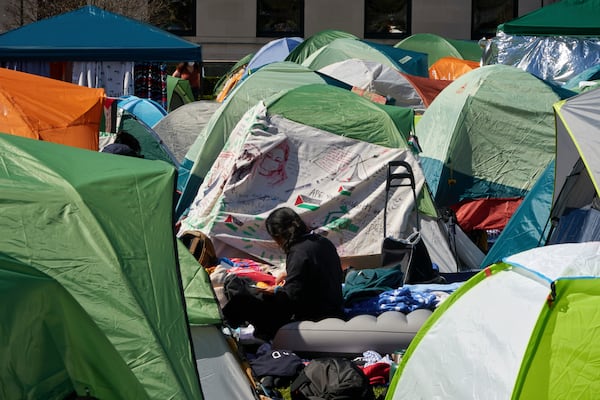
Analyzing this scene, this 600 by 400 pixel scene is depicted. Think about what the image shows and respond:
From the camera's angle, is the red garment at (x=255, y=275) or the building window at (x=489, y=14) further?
the building window at (x=489, y=14)

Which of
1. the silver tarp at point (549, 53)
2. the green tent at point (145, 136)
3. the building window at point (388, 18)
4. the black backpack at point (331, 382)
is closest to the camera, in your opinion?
the black backpack at point (331, 382)

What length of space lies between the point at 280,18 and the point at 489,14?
19.3ft

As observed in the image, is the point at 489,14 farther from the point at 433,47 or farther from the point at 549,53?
the point at 549,53

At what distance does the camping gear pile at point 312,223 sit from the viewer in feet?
13.6

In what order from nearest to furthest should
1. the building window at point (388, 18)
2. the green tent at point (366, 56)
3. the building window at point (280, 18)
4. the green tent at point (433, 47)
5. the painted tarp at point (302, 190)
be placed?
the painted tarp at point (302, 190) < the green tent at point (366, 56) < the green tent at point (433, 47) < the building window at point (280, 18) < the building window at point (388, 18)

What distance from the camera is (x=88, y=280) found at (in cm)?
421

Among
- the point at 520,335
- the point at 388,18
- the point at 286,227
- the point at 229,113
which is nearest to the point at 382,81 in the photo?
the point at 229,113

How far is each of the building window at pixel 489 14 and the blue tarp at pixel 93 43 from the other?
739 inches

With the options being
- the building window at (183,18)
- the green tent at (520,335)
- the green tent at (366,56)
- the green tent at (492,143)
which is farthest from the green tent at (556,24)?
the building window at (183,18)

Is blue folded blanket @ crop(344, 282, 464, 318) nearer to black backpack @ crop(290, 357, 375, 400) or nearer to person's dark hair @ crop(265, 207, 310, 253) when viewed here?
person's dark hair @ crop(265, 207, 310, 253)

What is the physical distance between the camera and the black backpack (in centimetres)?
559

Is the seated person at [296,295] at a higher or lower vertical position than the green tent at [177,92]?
lower

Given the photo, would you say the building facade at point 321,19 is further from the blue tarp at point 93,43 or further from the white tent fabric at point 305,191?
the white tent fabric at point 305,191

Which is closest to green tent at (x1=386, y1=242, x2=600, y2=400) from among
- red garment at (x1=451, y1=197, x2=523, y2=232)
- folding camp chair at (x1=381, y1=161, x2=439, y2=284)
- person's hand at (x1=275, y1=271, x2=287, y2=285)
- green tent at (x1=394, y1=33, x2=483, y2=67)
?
person's hand at (x1=275, y1=271, x2=287, y2=285)
